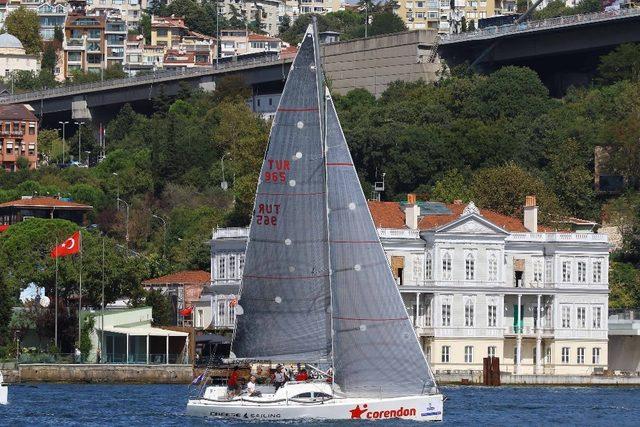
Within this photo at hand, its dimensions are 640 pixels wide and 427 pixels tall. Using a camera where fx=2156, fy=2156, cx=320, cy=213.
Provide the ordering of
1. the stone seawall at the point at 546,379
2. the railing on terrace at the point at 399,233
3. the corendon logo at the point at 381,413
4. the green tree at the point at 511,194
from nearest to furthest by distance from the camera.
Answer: the corendon logo at the point at 381,413, the stone seawall at the point at 546,379, the railing on terrace at the point at 399,233, the green tree at the point at 511,194

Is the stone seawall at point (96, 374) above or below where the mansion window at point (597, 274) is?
below

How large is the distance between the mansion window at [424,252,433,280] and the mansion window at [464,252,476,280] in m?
Answer: 1.71

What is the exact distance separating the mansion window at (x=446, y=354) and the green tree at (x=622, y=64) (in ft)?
166

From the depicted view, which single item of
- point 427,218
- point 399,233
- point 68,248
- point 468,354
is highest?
point 427,218

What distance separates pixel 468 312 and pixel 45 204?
54414 mm

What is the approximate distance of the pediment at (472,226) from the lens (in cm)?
10362

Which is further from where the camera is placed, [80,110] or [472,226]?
[80,110]

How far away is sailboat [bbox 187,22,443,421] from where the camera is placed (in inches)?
2466

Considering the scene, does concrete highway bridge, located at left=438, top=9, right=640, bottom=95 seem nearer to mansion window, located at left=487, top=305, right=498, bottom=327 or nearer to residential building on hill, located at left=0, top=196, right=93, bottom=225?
residential building on hill, located at left=0, top=196, right=93, bottom=225

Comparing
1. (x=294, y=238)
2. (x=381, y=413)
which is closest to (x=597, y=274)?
(x=381, y=413)

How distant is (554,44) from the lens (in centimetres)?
15600

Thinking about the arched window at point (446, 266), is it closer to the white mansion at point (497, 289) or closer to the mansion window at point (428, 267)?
the white mansion at point (497, 289)

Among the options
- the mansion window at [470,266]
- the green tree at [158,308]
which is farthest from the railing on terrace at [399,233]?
the green tree at [158,308]

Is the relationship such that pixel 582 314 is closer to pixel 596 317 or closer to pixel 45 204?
pixel 596 317
